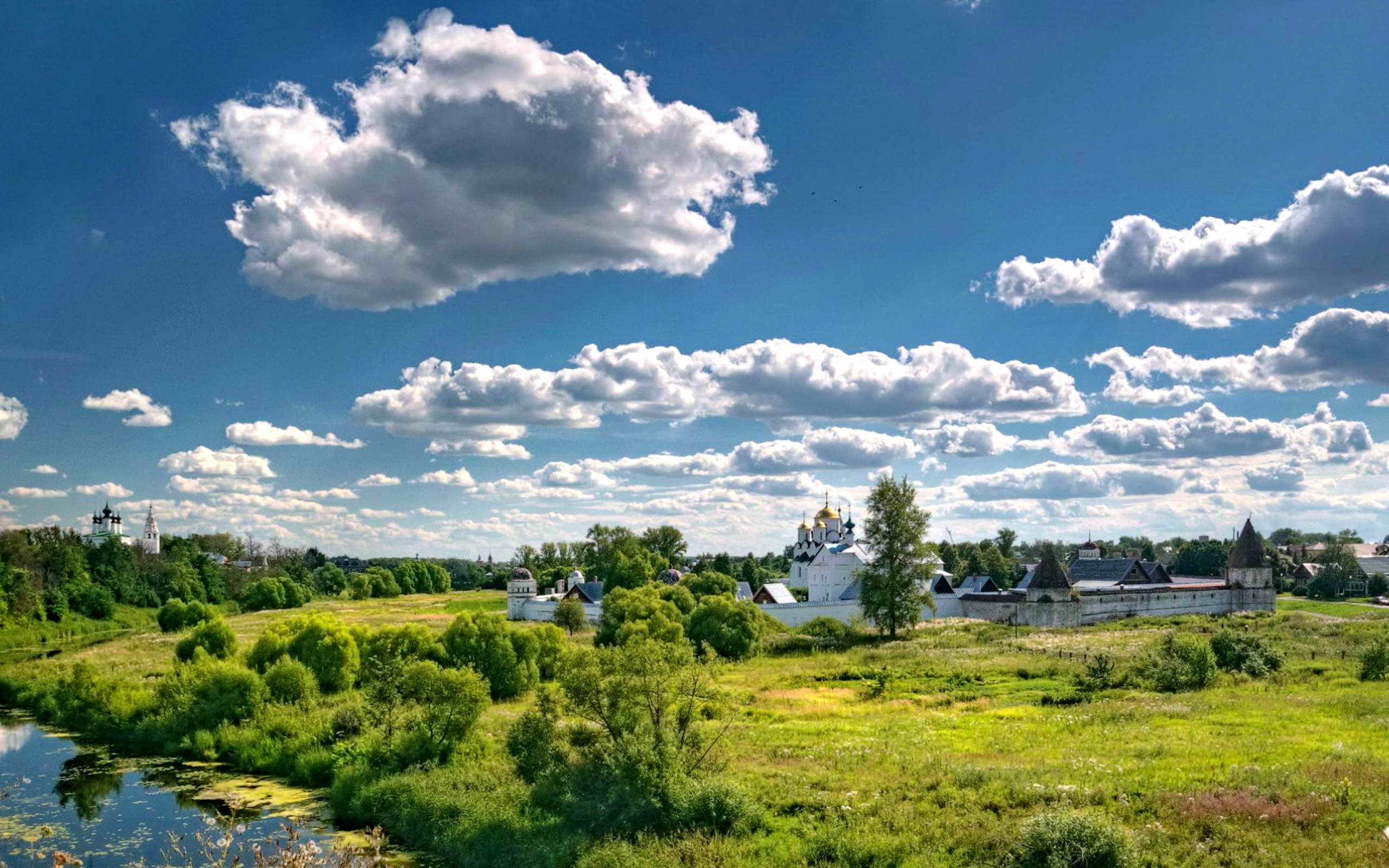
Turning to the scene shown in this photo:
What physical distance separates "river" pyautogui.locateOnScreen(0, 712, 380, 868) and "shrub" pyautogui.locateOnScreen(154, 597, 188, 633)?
36991mm

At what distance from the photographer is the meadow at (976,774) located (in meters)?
17.8

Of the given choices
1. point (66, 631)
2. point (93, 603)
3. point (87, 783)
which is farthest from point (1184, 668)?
point (93, 603)

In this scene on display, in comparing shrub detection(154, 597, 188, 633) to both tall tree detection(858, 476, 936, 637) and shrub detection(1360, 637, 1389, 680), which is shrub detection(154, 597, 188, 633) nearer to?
tall tree detection(858, 476, 936, 637)

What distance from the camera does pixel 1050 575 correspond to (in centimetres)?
6562

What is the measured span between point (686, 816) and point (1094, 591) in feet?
204

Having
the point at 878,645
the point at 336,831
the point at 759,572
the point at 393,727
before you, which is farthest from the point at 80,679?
the point at 759,572

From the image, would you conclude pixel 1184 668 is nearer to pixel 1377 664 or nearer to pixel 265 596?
pixel 1377 664

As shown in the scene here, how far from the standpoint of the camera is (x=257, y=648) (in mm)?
40125

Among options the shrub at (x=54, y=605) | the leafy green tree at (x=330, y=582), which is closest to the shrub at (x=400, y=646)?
the shrub at (x=54, y=605)

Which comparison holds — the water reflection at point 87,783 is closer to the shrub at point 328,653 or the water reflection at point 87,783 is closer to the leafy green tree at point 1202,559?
the shrub at point 328,653

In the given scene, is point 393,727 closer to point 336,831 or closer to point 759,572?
point 336,831

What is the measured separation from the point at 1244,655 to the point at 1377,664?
14.5 ft

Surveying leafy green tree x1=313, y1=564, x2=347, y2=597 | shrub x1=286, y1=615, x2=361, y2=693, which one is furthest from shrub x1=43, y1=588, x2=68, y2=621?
shrub x1=286, y1=615, x2=361, y2=693

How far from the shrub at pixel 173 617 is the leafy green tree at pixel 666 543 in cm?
5002
